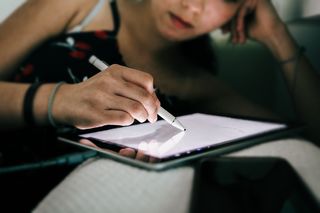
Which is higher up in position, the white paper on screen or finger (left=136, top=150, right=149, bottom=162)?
finger (left=136, top=150, right=149, bottom=162)

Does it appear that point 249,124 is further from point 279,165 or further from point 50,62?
point 50,62

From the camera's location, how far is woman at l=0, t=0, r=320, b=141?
0.31 meters

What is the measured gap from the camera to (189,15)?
48cm

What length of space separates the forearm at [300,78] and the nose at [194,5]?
16 cm

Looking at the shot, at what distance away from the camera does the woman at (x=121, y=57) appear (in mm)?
314

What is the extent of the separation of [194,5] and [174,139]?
0.28 metres

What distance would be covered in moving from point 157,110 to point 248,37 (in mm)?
349

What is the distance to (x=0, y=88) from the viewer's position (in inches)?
15.3

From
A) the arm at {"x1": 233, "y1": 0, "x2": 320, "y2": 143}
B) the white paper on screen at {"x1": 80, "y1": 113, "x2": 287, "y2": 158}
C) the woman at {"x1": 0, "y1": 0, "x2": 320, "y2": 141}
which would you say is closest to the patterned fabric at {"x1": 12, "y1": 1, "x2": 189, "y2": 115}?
the woman at {"x1": 0, "y1": 0, "x2": 320, "y2": 141}

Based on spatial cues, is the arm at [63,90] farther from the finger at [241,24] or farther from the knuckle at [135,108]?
the finger at [241,24]

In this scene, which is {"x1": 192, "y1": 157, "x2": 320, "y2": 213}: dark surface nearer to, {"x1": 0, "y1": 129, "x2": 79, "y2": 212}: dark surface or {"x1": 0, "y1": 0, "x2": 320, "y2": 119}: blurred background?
{"x1": 0, "y1": 129, "x2": 79, "y2": 212}: dark surface

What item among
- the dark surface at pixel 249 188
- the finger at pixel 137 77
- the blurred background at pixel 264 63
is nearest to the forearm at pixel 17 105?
the finger at pixel 137 77

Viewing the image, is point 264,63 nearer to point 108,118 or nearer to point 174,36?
point 174,36

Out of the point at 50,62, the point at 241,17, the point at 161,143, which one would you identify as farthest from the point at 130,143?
the point at 241,17
